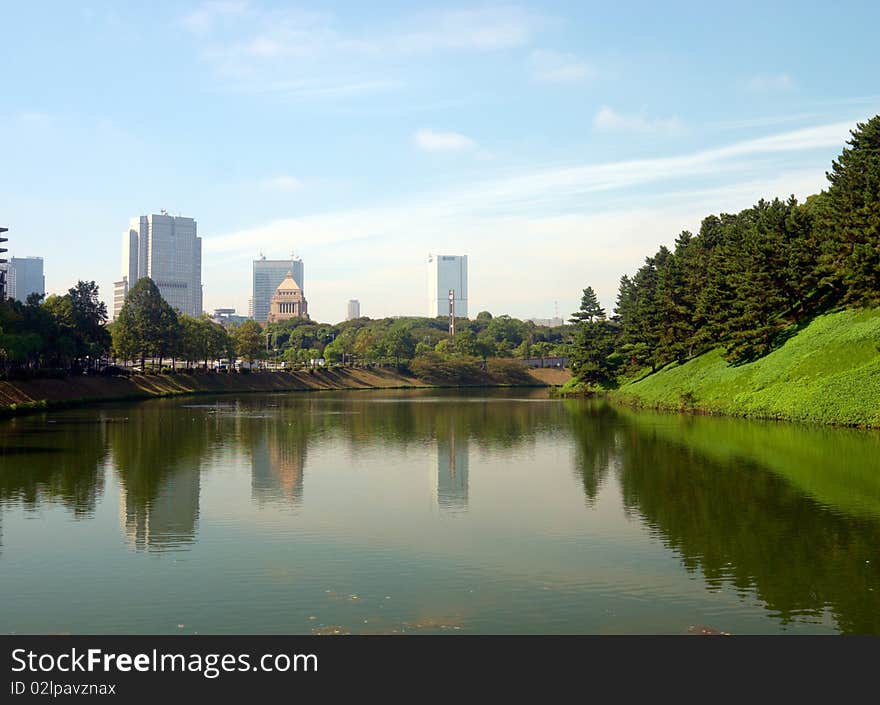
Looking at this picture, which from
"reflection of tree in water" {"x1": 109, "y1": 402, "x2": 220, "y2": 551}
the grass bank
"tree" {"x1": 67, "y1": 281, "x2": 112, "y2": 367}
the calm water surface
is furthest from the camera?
"tree" {"x1": 67, "y1": 281, "x2": 112, "y2": 367}

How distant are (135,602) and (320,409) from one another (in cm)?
7339

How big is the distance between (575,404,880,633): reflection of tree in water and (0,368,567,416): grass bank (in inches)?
2317

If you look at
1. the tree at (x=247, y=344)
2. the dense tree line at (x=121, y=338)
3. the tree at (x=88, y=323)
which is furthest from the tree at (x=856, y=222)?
the tree at (x=247, y=344)

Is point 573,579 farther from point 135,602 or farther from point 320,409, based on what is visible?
point 320,409

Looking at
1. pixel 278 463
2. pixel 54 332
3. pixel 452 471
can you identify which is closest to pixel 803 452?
pixel 452 471

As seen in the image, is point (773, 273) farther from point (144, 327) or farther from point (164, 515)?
point (144, 327)

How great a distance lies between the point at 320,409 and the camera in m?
92.3

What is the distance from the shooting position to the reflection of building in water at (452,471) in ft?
109

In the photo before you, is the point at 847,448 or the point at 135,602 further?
the point at 847,448

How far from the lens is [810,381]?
63375 mm

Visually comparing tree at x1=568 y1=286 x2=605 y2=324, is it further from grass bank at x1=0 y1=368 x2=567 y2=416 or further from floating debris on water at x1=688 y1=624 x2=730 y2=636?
floating debris on water at x1=688 y1=624 x2=730 y2=636

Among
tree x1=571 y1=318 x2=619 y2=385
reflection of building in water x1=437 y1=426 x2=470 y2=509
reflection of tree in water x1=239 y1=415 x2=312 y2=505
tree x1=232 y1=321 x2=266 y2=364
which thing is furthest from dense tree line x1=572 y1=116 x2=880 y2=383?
tree x1=232 y1=321 x2=266 y2=364

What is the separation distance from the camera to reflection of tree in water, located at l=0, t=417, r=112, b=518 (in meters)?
33.3
